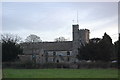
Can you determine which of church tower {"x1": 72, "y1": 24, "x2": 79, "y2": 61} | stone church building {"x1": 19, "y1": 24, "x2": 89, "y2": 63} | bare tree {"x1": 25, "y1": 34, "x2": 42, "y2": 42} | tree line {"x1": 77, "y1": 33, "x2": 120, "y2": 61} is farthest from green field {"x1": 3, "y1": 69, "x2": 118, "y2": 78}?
bare tree {"x1": 25, "y1": 34, "x2": 42, "y2": 42}

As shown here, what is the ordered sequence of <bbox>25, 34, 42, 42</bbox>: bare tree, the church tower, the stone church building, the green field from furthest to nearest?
1. <bbox>25, 34, 42, 42</bbox>: bare tree
2. the church tower
3. the stone church building
4. the green field

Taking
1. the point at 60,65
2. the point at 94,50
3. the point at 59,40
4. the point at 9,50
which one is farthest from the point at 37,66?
the point at 59,40

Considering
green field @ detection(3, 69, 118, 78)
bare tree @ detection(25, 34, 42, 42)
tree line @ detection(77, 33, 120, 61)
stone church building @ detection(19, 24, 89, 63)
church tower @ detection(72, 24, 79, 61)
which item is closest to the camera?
green field @ detection(3, 69, 118, 78)

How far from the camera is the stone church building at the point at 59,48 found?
321 feet

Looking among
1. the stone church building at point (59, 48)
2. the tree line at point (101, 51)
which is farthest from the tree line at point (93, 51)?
the stone church building at point (59, 48)

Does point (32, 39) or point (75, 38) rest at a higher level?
point (75, 38)

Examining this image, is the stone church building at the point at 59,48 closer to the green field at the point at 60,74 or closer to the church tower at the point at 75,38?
the church tower at the point at 75,38

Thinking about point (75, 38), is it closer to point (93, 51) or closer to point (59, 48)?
point (59, 48)

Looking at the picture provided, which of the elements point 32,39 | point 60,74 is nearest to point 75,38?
point 32,39

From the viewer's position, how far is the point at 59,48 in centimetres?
10325

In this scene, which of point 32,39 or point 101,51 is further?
point 32,39

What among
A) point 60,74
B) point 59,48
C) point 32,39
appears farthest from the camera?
point 32,39

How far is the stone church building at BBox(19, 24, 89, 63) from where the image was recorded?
9788 centimetres

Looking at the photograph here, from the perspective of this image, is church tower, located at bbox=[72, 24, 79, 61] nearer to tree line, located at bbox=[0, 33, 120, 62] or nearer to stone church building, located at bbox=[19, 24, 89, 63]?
stone church building, located at bbox=[19, 24, 89, 63]
